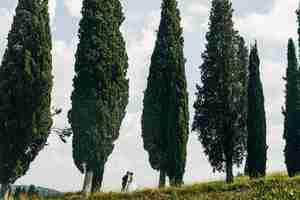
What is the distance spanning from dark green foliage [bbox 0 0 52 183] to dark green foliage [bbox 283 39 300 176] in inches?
988

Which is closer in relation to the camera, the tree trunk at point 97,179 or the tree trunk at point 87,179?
the tree trunk at point 87,179

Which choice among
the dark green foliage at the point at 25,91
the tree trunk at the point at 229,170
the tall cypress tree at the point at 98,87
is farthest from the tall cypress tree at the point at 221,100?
the dark green foliage at the point at 25,91

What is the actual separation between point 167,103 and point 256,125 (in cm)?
730

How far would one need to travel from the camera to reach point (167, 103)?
4675cm

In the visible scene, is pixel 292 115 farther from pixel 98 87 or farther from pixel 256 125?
pixel 98 87

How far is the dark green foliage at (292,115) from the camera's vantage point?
175 ft

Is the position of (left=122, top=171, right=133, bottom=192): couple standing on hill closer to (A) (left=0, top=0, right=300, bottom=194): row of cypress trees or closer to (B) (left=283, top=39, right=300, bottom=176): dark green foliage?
(A) (left=0, top=0, right=300, bottom=194): row of cypress trees

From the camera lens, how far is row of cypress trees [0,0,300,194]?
37.2 meters

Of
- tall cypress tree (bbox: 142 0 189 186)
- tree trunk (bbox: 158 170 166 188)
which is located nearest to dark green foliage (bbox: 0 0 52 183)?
tall cypress tree (bbox: 142 0 189 186)

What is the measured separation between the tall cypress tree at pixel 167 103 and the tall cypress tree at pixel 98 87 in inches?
184

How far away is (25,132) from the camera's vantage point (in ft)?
120

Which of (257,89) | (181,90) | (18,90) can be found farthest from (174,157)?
(18,90)

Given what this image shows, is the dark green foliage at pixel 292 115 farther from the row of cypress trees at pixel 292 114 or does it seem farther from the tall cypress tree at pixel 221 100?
the tall cypress tree at pixel 221 100

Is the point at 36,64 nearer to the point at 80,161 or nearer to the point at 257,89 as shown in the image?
the point at 80,161
